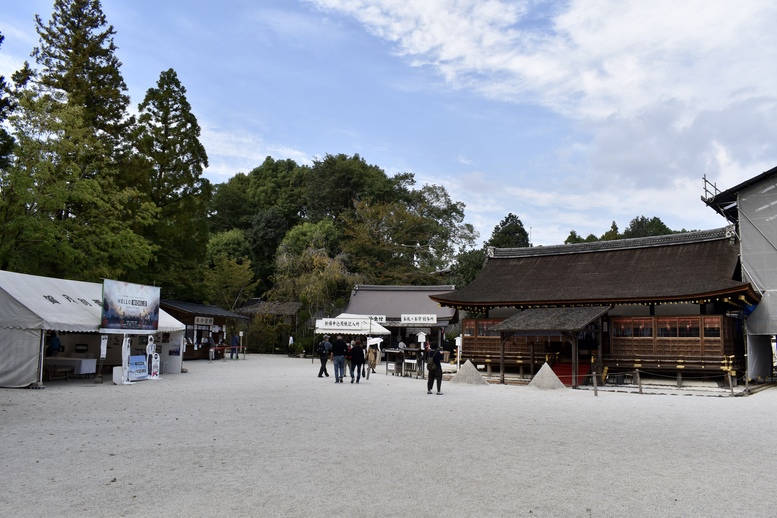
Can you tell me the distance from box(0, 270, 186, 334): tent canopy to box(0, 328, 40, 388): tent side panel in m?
0.25

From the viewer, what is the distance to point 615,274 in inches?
1028

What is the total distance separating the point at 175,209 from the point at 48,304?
17.3 m

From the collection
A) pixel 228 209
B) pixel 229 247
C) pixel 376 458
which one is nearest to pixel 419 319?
pixel 229 247

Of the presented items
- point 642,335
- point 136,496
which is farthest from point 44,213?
point 642,335

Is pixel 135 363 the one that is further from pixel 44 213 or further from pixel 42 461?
pixel 42 461

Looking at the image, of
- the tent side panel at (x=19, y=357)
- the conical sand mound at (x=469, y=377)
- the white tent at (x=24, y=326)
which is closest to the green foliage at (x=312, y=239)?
the conical sand mound at (x=469, y=377)

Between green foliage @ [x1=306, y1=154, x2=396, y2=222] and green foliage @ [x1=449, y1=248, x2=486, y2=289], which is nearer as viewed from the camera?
green foliage @ [x1=449, y1=248, x2=486, y2=289]

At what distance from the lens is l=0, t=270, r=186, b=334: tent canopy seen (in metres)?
17.0

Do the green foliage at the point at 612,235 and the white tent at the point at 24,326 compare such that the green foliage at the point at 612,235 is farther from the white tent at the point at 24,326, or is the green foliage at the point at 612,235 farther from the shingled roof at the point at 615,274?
the white tent at the point at 24,326

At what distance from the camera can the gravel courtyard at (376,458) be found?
239 inches

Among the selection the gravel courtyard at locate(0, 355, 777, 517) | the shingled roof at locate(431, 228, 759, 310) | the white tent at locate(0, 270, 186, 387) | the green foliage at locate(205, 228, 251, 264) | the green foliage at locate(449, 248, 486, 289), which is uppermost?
the green foliage at locate(205, 228, 251, 264)

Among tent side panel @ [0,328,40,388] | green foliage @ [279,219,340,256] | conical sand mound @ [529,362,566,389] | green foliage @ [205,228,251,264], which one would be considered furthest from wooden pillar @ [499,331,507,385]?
green foliage @ [205,228,251,264]

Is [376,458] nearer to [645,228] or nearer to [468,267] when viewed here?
[468,267]

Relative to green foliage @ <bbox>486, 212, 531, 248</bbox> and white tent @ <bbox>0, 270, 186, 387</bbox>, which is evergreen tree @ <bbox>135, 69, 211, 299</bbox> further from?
green foliage @ <bbox>486, 212, 531, 248</bbox>
